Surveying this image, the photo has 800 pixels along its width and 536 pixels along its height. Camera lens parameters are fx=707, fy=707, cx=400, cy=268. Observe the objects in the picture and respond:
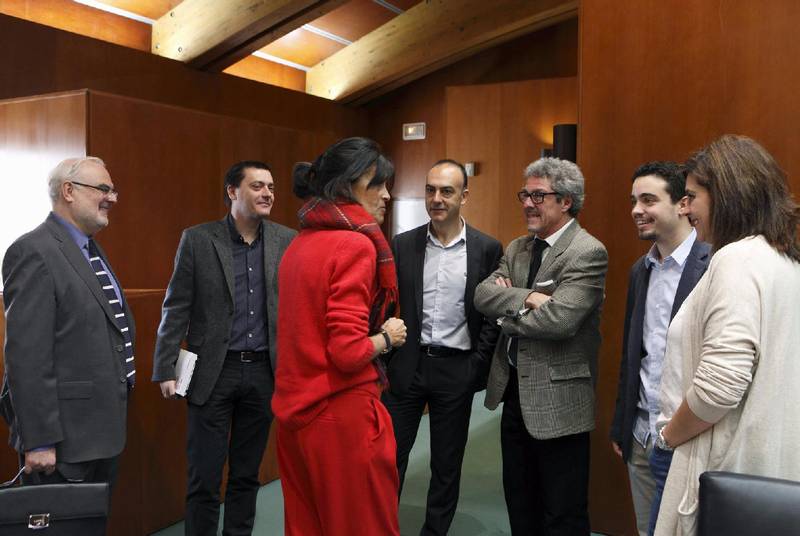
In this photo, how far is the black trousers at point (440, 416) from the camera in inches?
120

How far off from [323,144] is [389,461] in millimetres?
3622

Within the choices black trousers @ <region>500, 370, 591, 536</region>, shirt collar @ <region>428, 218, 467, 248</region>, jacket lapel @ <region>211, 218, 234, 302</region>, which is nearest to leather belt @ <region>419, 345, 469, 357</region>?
black trousers @ <region>500, 370, 591, 536</region>

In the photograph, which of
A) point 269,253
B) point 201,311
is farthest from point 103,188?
point 269,253

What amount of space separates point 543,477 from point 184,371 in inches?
59.8

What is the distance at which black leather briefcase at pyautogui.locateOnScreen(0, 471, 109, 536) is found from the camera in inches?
75.5

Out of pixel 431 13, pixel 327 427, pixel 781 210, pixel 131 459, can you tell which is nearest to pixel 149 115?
pixel 131 459

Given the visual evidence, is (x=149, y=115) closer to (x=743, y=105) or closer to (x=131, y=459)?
(x=131, y=459)

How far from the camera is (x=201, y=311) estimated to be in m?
3.00

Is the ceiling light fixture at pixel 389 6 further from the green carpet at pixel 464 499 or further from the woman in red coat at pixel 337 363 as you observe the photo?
the woman in red coat at pixel 337 363

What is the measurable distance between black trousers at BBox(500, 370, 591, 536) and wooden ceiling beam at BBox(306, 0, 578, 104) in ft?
19.6

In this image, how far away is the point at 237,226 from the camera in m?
3.12

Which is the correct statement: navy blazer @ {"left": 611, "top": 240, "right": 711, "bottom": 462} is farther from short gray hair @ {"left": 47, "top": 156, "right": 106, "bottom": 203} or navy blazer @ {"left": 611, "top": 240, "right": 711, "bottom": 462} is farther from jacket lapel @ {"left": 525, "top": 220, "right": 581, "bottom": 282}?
short gray hair @ {"left": 47, "top": 156, "right": 106, "bottom": 203}

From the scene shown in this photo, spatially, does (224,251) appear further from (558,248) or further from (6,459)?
(558,248)

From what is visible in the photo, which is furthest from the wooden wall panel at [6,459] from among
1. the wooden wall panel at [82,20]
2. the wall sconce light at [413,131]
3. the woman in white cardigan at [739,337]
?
the wall sconce light at [413,131]
